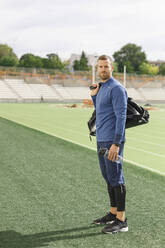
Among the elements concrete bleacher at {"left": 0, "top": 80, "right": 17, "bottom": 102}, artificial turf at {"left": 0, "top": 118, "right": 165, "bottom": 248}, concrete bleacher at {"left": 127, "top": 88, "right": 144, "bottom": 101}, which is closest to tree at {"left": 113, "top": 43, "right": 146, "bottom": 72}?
concrete bleacher at {"left": 127, "top": 88, "right": 144, "bottom": 101}

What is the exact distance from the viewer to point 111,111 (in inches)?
160

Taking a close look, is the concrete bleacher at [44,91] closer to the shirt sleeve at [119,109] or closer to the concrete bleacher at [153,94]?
the concrete bleacher at [153,94]

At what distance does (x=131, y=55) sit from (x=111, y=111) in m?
121

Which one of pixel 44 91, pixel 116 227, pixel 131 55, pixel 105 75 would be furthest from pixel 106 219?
pixel 131 55

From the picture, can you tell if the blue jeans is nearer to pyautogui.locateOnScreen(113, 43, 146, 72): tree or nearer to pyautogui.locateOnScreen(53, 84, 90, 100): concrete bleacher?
pyautogui.locateOnScreen(53, 84, 90, 100): concrete bleacher

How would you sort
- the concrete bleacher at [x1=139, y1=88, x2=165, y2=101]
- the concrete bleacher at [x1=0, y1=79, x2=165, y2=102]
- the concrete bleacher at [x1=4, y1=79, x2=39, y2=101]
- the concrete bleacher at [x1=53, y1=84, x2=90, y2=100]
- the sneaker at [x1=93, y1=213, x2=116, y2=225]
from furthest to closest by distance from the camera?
the concrete bleacher at [x1=139, y1=88, x2=165, y2=101], the concrete bleacher at [x1=53, y1=84, x2=90, y2=100], the concrete bleacher at [x1=4, y1=79, x2=39, y2=101], the concrete bleacher at [x1=0, y1=79, x2=165, y2=102], the sneaker at [x1=93, y1=213, x2=116, y2=225]

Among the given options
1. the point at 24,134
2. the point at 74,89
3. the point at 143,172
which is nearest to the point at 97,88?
the point at 143,172

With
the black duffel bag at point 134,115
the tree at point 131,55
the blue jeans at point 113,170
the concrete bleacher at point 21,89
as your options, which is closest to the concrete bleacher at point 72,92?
the concrete bleacher at point 21,89

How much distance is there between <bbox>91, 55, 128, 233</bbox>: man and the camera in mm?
3939

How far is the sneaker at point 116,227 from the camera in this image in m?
4.21

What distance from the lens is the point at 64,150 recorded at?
1005cm

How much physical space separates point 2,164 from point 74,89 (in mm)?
54671

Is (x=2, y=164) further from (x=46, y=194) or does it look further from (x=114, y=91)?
(x=114, y=91)

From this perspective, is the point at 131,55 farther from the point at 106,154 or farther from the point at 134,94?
the point at 106,154
